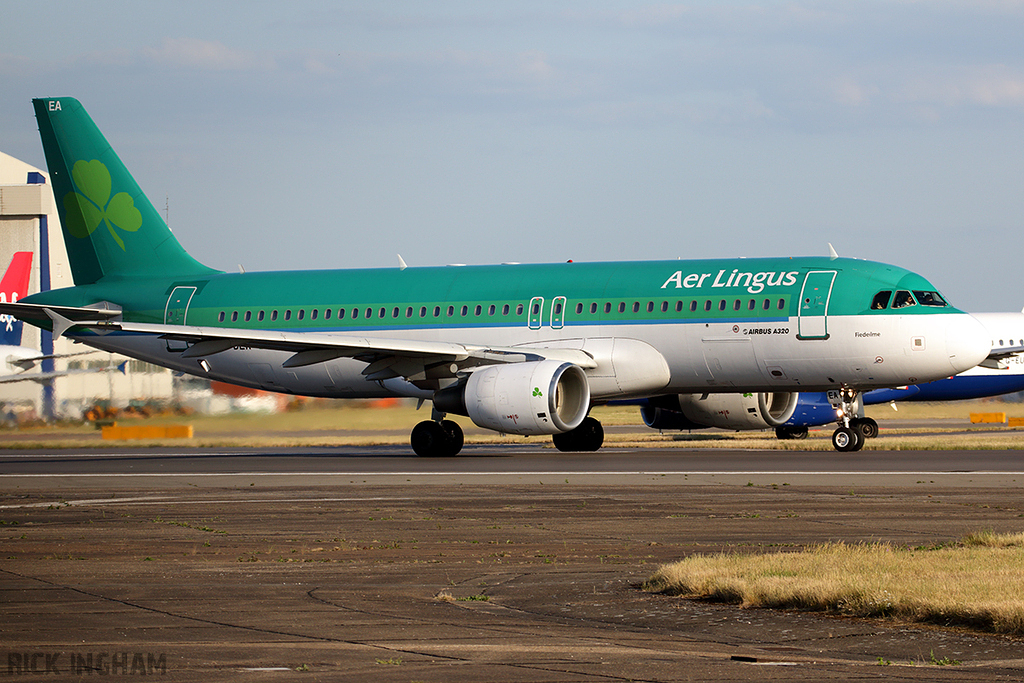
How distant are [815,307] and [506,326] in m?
7.20

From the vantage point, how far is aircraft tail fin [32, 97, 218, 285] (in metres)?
36.4

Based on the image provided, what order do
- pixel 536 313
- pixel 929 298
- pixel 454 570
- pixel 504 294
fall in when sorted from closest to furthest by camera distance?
1. pixel 454 570
2. pixel 929 298
3. pixel 536 313
4. pixel 504 294

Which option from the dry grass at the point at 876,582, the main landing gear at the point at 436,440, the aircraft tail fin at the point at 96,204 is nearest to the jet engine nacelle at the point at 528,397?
the main landing gear at the point at 436,440

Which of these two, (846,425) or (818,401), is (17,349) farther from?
(846,425)

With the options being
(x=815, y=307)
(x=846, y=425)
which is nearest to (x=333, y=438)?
(x=846, y=425)

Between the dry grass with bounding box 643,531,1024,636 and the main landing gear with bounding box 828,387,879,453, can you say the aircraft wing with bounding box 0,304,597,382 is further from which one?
the dry grass with bounding box 643,531,1024,636

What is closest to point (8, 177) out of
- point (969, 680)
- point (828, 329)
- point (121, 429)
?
point (121, 429)

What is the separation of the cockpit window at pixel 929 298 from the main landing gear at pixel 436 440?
10394mm

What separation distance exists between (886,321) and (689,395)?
6.33 m

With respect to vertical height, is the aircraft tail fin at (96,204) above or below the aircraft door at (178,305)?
above

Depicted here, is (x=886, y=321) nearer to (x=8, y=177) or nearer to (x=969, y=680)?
(x=969, y=680)

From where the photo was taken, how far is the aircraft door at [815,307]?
28203mm

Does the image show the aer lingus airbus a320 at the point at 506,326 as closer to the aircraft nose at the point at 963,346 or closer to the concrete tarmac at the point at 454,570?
the aircraft nose at the point at 963,346

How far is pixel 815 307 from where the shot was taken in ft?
92.9
